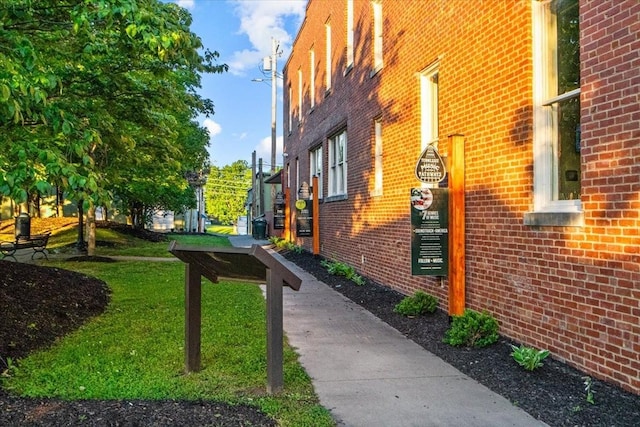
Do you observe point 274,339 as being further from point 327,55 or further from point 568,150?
point 327,55

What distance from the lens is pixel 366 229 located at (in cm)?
1154

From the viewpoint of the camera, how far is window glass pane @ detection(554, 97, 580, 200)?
16.7 feet

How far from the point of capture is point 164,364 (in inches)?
207

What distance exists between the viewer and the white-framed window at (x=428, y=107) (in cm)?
857

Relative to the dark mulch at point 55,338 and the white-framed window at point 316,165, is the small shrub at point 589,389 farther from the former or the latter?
the white-framed window at point 316,165

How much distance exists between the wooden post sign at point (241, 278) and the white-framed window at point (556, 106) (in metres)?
2.71

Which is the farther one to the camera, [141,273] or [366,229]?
[141,273]

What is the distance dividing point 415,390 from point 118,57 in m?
5.34

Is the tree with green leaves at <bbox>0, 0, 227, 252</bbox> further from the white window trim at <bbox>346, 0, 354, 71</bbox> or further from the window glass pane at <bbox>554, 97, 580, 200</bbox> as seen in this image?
the white window trim at <bbox>346, 0, 354, 71</bbox>

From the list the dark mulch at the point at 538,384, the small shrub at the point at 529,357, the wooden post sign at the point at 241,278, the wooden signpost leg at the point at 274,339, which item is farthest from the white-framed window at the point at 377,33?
the wooden signpost leg at the point at 274,339

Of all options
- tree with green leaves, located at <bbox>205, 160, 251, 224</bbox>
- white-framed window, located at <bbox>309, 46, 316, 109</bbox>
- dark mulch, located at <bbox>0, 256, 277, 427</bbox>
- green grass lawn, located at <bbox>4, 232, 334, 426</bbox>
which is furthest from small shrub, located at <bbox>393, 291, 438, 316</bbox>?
tree with green leaves, located at <bbox>205, 160, 251, 224</bbox>

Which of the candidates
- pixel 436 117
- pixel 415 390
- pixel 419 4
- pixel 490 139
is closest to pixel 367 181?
pixel 436 117

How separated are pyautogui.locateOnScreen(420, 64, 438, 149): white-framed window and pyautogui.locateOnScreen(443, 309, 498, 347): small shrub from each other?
337 centimetres

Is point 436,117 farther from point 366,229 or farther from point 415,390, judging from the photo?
point 415,390
